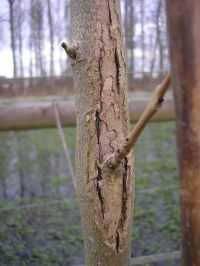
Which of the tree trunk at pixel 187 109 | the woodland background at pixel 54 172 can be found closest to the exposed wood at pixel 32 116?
the woodland background at pixel 54 172

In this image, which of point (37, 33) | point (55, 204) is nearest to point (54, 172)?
point (55, 204)

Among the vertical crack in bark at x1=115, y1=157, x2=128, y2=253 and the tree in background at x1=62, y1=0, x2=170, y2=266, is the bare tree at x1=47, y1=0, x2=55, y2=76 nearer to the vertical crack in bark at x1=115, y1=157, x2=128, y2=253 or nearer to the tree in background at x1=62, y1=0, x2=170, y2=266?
the tree in background at x1=62, y1=0, x2=170, y2=266

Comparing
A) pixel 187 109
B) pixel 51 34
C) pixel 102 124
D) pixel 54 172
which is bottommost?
pixel 54 172

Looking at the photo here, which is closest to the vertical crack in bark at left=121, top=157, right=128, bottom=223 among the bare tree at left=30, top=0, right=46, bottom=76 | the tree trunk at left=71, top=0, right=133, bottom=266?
the tree trunk at left=71, top=0, right=133, bottom=266

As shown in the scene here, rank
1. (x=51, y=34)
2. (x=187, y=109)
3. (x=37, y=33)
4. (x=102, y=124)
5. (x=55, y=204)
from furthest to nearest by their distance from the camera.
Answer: (x=51, y=34)
(x=37, y=33)
(x=55, y=204)
(x=102, y=124)
(x=187, y=109)

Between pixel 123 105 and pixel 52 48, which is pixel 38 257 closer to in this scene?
pixel 123 105

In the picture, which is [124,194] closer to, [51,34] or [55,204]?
[55,204]

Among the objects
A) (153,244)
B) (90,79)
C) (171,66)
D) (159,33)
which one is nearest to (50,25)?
(159,33)
